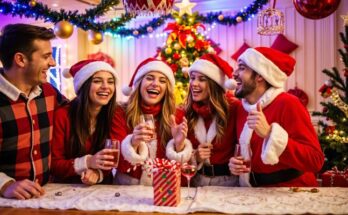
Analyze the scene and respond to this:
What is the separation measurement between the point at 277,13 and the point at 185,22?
7.05 feet

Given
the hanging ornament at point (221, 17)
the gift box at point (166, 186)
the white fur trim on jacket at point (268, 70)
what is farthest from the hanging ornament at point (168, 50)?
the gift box at point (166, 186)

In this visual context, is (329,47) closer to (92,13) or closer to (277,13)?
(277,13)

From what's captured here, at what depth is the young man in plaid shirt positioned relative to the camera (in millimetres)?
2234

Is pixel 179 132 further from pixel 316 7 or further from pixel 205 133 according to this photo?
pixel 316 7

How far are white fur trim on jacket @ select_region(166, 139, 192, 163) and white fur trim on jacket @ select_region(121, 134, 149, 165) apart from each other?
0.53 feet

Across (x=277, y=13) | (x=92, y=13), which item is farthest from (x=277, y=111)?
(x=92, y=13)

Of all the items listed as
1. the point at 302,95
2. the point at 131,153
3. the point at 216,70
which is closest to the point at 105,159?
the point at 131,153

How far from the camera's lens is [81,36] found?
8180 mm

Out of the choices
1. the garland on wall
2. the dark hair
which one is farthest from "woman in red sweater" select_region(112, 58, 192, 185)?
the garland on wall

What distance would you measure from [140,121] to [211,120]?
521 millimetres

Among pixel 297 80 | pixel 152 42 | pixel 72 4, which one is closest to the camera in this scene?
pixel 297 80

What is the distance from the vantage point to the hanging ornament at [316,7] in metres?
3.51

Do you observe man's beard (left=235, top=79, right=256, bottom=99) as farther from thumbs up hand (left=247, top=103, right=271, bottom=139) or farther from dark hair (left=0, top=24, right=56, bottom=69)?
dark hair (left=0, top=24, right=56, bottom=69)

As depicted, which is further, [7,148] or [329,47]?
[329,47]
